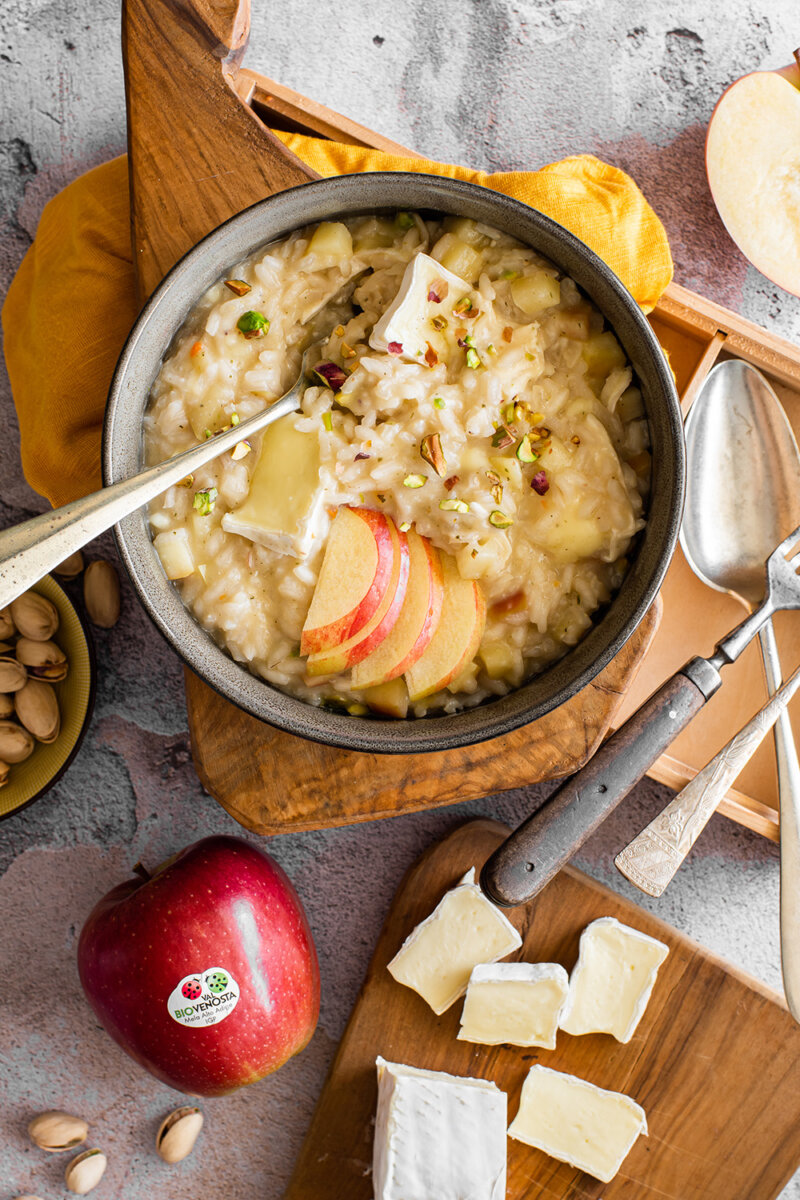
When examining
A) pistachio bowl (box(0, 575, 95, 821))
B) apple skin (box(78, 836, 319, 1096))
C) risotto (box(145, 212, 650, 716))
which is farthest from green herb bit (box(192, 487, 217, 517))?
apple skin (box(78, 836, 319, 1096))

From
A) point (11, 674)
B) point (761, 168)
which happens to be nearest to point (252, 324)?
point (11, 674)

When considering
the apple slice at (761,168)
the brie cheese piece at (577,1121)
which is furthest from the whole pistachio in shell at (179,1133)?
the apple slice at (761,168)

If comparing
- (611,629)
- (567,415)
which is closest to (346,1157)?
(611,629)

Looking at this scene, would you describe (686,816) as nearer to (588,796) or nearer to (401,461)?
Answer: (588,796)

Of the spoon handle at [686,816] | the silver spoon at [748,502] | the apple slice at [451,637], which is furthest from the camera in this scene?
the silver spoon at [748,502]

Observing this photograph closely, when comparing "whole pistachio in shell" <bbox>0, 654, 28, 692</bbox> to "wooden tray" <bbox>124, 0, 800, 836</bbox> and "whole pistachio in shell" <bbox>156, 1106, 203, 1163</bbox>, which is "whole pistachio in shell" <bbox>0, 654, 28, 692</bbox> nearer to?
"wooden tray" <bbox>124, 0, 800, 836</bbox>

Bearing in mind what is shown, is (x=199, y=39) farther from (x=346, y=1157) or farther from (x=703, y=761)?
(x=346, y=1157)

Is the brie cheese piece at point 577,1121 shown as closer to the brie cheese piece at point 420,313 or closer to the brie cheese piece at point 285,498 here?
the brie cheese piece at point 285,498

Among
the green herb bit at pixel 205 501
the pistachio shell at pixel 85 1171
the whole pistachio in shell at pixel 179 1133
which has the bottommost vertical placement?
the pistachio shell at pixel 85 1171
